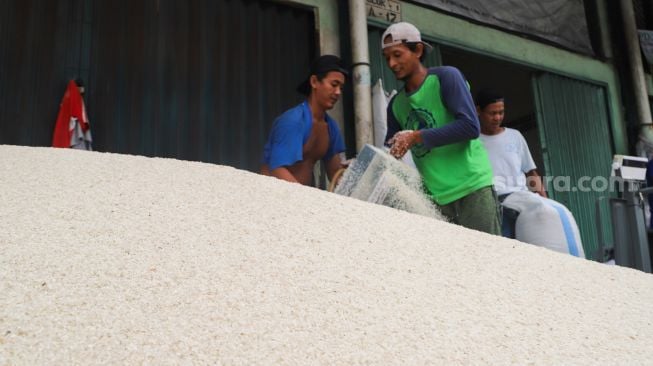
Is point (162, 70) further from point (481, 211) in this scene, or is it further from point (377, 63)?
point (481, 211)

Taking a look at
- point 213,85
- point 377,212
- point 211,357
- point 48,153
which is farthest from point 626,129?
point 211,357

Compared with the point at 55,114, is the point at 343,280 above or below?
below

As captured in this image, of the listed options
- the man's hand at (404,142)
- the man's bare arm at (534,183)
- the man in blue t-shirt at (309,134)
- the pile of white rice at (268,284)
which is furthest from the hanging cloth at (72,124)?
the man's bare arm at (534,183)

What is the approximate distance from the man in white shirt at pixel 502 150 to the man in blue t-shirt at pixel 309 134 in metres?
0.73

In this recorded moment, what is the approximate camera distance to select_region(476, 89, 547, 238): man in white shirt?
2609 mm

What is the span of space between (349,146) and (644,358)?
2.92 m

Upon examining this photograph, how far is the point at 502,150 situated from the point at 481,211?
0.79 meters

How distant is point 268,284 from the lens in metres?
1.09

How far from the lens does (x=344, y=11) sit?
401 cm

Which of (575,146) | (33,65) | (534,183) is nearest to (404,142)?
(534,183)

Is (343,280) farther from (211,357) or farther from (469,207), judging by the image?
(469,207)

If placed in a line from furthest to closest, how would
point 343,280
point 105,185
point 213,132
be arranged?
point 213,132, point 105,185, point 343,280

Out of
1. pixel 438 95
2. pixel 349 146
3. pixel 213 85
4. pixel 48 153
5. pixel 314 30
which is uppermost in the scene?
pixel 314 30

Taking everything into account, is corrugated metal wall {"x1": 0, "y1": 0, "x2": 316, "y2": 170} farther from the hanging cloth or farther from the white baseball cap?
the white baseball cap
